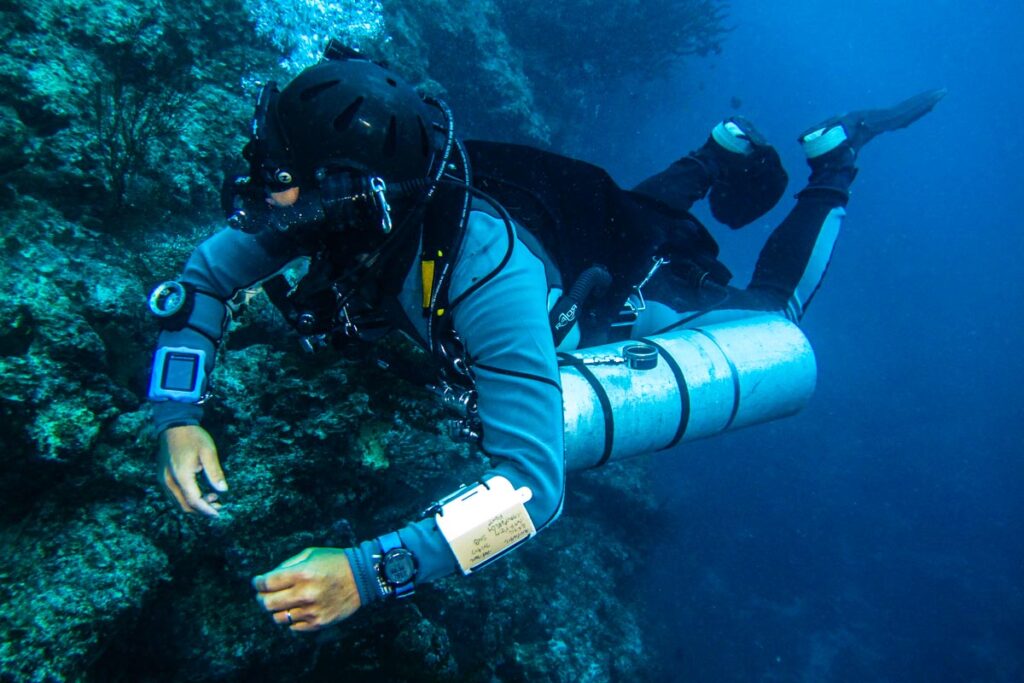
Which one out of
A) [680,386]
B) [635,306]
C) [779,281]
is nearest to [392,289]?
[680,386]

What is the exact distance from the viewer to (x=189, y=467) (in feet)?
6.58

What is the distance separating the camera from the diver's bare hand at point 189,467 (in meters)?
1.96

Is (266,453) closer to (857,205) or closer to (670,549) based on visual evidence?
(670,549)

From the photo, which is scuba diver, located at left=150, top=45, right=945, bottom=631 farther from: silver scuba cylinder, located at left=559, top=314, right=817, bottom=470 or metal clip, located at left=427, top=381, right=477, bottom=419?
silver scuba cylinder, located at left=559, top=314, right=817, bottom=470

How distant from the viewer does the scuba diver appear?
66.0 inches

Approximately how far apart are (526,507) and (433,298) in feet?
2.91

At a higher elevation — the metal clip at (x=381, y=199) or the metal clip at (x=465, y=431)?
the metal clip at (x=381, y=199)

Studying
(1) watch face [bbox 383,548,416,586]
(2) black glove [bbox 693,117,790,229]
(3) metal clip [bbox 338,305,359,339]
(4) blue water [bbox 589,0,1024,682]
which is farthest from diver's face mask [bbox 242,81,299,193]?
(4) blue water [bbox 589,0,1024,682]

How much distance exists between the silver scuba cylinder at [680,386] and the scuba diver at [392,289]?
1.67 feet

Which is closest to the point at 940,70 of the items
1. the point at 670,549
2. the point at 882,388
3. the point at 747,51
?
the point at 747,51

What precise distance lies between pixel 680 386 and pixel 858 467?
15.9 metres

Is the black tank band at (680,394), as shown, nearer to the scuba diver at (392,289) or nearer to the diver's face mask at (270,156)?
the scuba diver at (392,289)

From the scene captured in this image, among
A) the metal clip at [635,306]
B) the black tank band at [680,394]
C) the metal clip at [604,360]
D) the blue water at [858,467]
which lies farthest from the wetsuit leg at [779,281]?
the blue water at [858,467]

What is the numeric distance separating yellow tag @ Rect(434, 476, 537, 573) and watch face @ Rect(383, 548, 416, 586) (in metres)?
0.13
